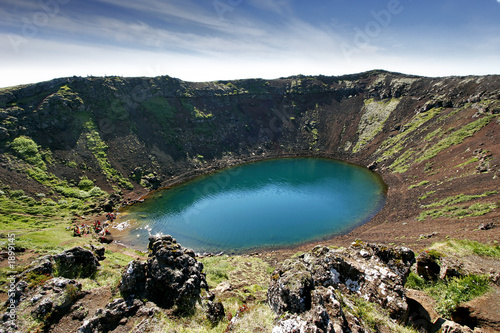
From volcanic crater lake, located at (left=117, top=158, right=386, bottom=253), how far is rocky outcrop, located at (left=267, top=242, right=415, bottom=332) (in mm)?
21160

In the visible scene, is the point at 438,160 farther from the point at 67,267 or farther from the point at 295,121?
the point at 67,267

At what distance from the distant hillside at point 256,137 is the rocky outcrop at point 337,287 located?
13.9 meters

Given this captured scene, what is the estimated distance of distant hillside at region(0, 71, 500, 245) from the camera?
36031 millimetres

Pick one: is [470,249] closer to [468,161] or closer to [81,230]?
[468,161]

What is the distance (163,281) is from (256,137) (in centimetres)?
7283

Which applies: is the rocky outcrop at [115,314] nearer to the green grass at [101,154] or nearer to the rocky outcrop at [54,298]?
the rocky outcrop at [54,298]

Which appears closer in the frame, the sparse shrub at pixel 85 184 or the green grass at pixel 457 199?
the green grass at pixel 457 199

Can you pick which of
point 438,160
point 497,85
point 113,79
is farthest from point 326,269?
point 113,79

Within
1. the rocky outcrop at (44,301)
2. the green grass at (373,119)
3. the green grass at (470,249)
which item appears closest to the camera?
the rocky outcrop at (44,301)

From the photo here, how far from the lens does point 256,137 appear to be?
274 ft

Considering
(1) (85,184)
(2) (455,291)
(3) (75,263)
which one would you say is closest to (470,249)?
(2) (455,291)

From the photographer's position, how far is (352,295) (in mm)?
10992

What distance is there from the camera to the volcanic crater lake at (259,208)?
119 feet

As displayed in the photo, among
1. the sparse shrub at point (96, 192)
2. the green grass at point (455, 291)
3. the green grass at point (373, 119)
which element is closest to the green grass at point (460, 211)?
the green grass at point (455, 291)
